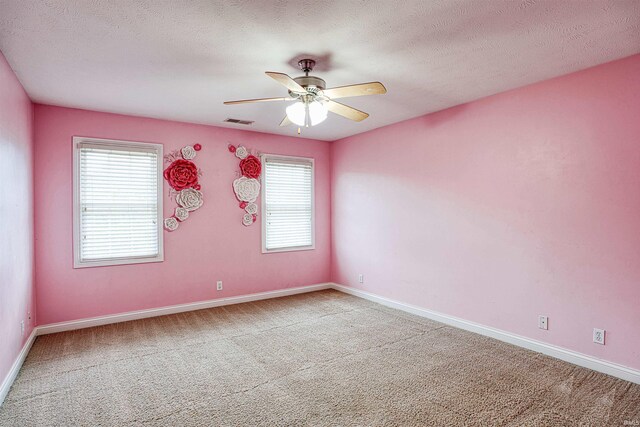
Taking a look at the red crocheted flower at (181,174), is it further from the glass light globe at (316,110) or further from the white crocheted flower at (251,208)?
the glass light globe at (316,110)

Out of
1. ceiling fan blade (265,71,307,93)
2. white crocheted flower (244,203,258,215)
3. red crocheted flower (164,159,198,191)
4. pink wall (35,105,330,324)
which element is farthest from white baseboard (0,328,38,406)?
ceiling fan blade (265,71,307,93)

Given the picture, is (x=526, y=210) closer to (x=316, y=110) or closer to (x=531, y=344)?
(x=531, y=344)

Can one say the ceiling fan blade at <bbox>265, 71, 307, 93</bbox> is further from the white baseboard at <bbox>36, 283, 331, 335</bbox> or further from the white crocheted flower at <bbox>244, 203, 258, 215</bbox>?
the white baseboard at <bbox>36, 283, 331, 335</bbox>

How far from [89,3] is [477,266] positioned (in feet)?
12.9

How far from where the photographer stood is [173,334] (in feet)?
12.5

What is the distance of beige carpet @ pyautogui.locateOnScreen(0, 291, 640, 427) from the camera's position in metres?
2.30

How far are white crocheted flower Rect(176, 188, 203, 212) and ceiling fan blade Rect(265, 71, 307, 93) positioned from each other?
2518 millimetres

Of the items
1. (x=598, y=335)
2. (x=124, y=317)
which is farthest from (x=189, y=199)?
(x=598, y=335)

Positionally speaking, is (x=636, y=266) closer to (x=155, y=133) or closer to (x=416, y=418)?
(x=416, y=418)

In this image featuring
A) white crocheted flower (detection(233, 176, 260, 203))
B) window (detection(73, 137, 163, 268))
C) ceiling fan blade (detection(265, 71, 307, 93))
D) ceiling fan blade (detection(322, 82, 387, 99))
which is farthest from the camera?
white crocheted flower (detection(233, 176, 260, 203))

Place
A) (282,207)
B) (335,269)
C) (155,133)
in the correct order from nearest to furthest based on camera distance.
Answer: (155,133), (282,207), (335,269)

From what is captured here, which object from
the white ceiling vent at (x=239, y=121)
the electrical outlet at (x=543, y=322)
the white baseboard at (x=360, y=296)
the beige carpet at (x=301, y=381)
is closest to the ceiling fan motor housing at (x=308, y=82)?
the white ceiling vent at (x=239, y=121)

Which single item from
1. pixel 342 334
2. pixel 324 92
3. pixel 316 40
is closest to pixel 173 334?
pixel 342 334

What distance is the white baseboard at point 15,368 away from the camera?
252 cm
